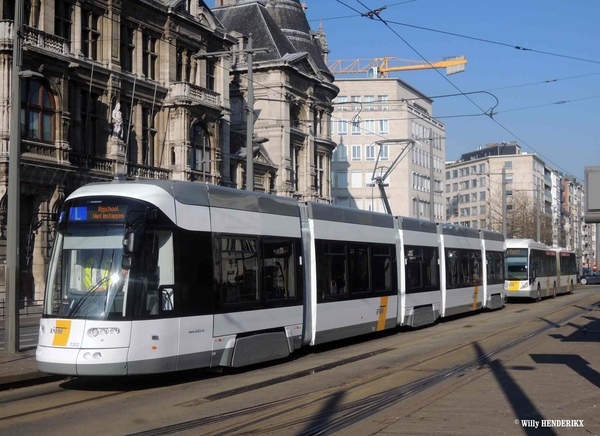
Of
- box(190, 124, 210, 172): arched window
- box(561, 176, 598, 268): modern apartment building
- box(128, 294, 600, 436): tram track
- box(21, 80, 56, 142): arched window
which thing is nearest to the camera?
box(128, 294, 600, 436): tram track

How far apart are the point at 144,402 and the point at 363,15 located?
15868 millimetres

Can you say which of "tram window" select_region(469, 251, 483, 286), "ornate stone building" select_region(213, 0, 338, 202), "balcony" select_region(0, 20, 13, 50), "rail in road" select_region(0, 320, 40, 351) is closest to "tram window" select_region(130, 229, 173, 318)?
"rail in road" select_region(0, 320, 40, 351)

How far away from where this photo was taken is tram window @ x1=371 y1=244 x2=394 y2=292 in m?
20.1

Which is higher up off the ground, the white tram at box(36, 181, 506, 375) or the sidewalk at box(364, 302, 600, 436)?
the white tram at box(36, 181, 506, 375)

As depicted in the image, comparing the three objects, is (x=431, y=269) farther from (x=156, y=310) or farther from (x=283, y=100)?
(x=283, y=100)

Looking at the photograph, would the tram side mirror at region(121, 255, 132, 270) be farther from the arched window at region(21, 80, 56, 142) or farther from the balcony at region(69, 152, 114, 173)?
the balcony at region(69, 152, 114, 173)

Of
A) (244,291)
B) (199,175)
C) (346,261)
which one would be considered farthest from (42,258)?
(244,291)

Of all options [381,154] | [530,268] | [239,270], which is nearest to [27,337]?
[239,270]

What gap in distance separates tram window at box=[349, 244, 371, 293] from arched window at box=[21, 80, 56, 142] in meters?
18.5

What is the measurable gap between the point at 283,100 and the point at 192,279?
1671 inches

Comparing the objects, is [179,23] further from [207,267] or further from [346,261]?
[207,267]

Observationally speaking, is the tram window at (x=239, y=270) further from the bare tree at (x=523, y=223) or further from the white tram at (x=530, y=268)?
the bare tree at (x=523, y=223)

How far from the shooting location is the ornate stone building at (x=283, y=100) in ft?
180

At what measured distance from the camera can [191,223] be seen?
43.8 ft
